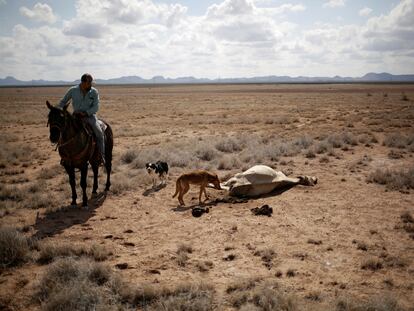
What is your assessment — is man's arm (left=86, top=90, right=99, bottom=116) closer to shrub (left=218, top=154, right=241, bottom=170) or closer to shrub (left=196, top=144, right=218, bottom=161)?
shrub (left=218, top=154, right=241, bottom=170)

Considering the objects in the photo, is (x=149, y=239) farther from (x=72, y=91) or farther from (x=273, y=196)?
(x=72, y=91)

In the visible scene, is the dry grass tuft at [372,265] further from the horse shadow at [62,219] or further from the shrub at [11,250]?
the shrub at [11,250]

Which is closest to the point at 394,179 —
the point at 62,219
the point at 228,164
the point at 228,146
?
the point at 228,164

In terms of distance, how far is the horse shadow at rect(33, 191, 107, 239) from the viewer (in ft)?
24.5

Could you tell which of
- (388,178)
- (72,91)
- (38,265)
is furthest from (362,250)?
(72,91)

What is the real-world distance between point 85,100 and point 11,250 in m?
4.31

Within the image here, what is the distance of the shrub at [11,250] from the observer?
19.8 ft

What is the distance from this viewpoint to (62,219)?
8211 mm

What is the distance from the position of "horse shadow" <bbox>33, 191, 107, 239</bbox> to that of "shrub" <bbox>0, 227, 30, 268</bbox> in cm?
67

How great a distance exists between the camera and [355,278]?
17.7 ft

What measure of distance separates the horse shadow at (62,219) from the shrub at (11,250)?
2.20ft

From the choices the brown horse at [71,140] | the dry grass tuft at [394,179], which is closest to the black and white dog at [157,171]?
the brown horse at [71,140]

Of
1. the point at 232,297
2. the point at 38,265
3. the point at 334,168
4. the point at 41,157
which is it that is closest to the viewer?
the point at 232,297

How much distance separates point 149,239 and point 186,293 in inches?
93.2
